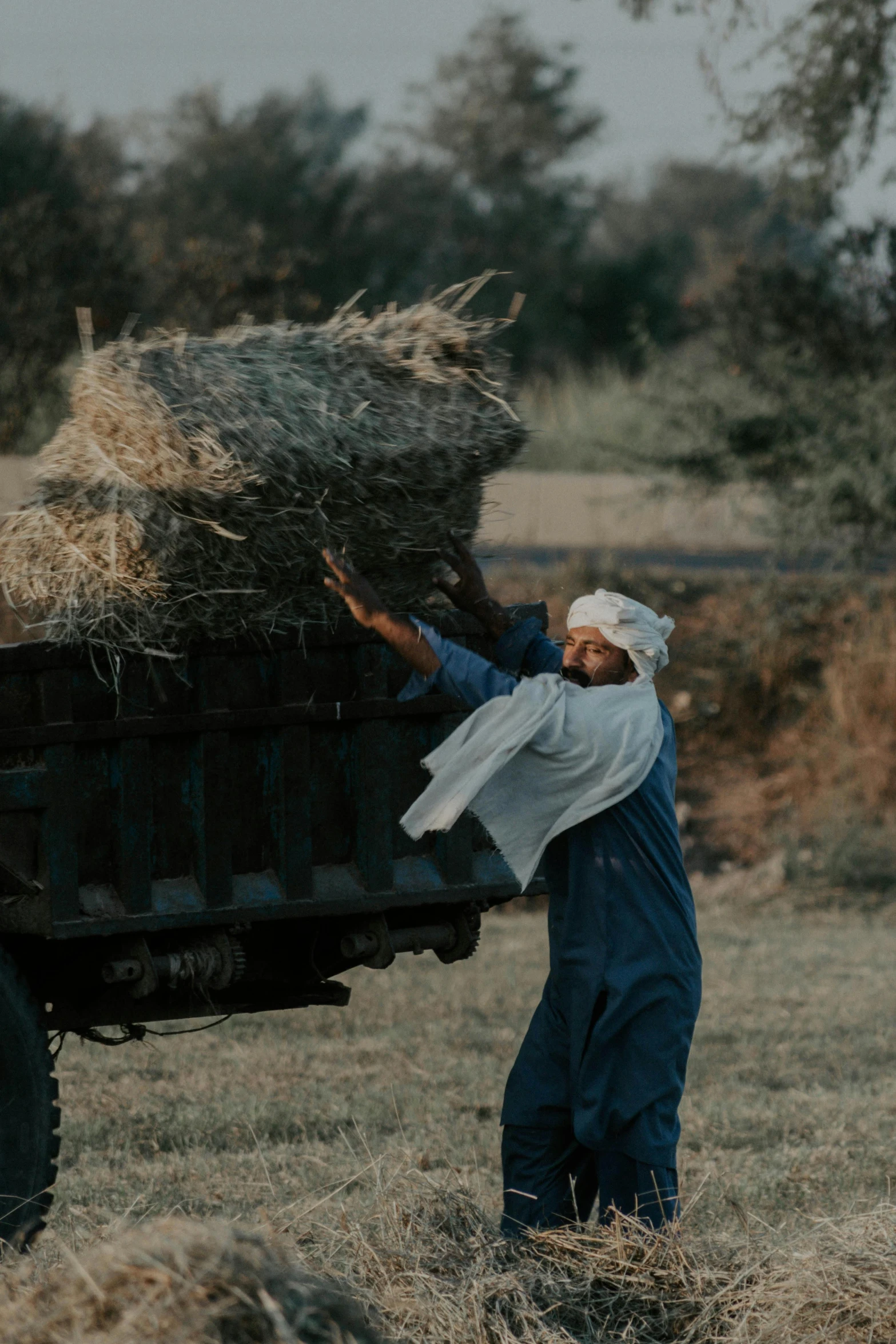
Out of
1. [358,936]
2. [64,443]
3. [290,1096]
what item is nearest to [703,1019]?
[290,1096]

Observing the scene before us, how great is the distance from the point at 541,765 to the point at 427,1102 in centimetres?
286

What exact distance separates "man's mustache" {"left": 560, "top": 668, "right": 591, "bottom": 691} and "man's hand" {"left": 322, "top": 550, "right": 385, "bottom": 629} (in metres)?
0.55

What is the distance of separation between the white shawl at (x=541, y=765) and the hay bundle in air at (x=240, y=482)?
79 centimetres

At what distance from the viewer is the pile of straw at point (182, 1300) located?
8.48 ft

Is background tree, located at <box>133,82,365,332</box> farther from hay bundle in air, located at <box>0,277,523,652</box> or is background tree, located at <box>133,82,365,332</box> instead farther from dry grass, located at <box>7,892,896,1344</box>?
hay bundle in air, located at <box>0,277,523,652</box>

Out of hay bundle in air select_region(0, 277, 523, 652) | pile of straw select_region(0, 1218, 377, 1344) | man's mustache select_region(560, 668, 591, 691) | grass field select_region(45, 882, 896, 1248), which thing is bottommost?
grass field select_region(45, 882, 896, 1248)

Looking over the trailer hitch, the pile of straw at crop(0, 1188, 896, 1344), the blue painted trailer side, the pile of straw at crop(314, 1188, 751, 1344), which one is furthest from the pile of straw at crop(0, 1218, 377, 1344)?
the trailer hitch

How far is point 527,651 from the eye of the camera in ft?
15.4

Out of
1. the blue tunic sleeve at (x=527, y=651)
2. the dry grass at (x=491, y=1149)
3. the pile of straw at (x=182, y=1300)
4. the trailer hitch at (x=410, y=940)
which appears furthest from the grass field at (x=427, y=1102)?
the blue tunic sleeve at (x=527, y=651)

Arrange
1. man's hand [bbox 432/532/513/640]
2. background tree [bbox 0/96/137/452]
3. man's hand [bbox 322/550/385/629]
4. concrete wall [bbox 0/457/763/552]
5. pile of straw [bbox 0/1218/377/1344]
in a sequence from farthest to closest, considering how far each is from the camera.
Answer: concrete wall [bbox 0/457/763/552] < background tree [bbox 0/96/137/452] < man's hand [bbox 432/532/513/640] < man's hand [bbox 322/550/385/629] < pile of straw [bbox 0/1218/377/1344]

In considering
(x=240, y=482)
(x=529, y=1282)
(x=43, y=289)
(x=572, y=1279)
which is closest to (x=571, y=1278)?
(x=572, y=1279)

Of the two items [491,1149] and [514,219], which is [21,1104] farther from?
[514,219]

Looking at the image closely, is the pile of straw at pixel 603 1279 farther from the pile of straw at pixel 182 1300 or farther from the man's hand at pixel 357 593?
the man's hand at pixel 357 593

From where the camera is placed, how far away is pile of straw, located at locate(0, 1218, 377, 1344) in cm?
258
